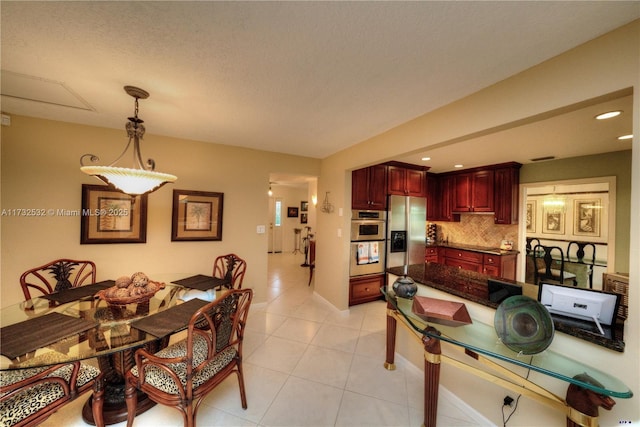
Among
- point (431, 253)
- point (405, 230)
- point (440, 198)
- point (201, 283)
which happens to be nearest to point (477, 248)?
point (431, 253)

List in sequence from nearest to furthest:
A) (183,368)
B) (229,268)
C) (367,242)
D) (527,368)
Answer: (527,368) → (183,368) → (229,268) → (367,242)

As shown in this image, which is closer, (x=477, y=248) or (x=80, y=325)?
(x=80, y=325)

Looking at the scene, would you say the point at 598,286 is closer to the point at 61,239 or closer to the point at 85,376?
the point at 85,376

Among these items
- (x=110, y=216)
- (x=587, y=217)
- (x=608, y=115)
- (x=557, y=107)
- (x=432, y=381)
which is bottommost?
(x=432, y=381)

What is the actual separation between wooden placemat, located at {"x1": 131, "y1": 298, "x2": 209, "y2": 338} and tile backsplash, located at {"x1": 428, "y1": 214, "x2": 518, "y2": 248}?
194 inches

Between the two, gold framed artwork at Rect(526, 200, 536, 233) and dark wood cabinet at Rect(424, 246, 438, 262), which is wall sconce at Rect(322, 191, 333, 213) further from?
gold framed artwork at Rect(526, 200, 536, 233)

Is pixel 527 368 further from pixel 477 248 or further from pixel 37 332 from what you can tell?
pixel 477 248

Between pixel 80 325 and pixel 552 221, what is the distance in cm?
770

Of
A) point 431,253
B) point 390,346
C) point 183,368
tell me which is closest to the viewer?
point 183,368

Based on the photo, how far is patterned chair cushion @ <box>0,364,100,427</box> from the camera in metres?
1.16

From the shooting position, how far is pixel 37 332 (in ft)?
4.58

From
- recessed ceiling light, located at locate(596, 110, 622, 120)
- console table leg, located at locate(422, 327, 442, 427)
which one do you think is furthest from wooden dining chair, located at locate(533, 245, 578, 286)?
console table leg, located at locate(422, 327, 442, 427)

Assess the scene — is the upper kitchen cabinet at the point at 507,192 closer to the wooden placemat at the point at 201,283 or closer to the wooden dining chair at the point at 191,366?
the wooden dining chair at the point at 191,366

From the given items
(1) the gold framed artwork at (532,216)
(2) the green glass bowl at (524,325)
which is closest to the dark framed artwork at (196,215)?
(2) the green glass bowl at (524,325)
